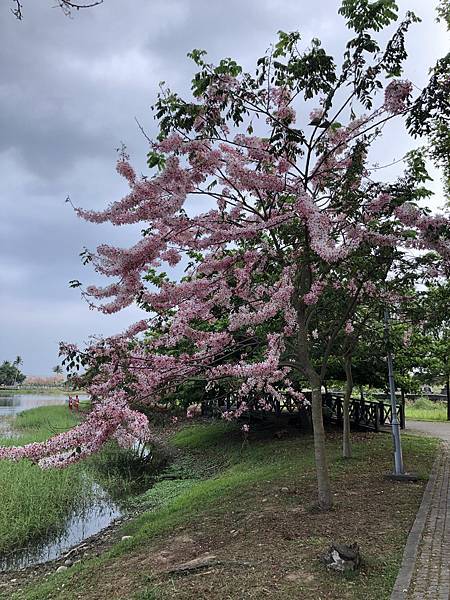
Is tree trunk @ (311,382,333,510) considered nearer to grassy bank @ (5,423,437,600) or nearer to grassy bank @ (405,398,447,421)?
grassy bank @ (5,423,437,600)

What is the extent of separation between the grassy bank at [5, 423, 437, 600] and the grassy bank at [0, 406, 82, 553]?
71.1 inches

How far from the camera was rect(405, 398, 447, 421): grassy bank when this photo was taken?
86.9ft

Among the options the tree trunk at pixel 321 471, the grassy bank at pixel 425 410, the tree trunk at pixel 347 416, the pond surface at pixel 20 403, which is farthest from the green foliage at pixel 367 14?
the pond surface at pixel 20 403

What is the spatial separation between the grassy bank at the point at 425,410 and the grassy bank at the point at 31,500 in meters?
19.4

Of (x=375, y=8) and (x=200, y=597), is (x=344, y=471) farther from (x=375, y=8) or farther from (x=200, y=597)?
(x=375, y=8)

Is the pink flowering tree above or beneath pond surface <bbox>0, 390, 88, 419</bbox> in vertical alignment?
above

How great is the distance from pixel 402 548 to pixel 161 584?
2474 millimetres

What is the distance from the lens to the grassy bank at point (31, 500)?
30.0 ft

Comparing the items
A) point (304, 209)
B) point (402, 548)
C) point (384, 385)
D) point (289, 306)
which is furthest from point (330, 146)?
point (384, 385)

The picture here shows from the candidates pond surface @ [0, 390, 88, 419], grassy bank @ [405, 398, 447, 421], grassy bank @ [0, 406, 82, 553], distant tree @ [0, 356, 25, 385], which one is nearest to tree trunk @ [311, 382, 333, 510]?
grassy bank @ [0, 406, 82, 553]

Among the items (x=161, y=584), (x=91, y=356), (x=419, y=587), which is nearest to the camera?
(x=419, y=587)

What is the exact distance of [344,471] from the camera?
9477 mm

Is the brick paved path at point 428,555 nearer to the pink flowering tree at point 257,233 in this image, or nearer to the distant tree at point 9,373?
the pink flowering tree at point 257,233

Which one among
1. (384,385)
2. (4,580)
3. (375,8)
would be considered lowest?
(4,580)
